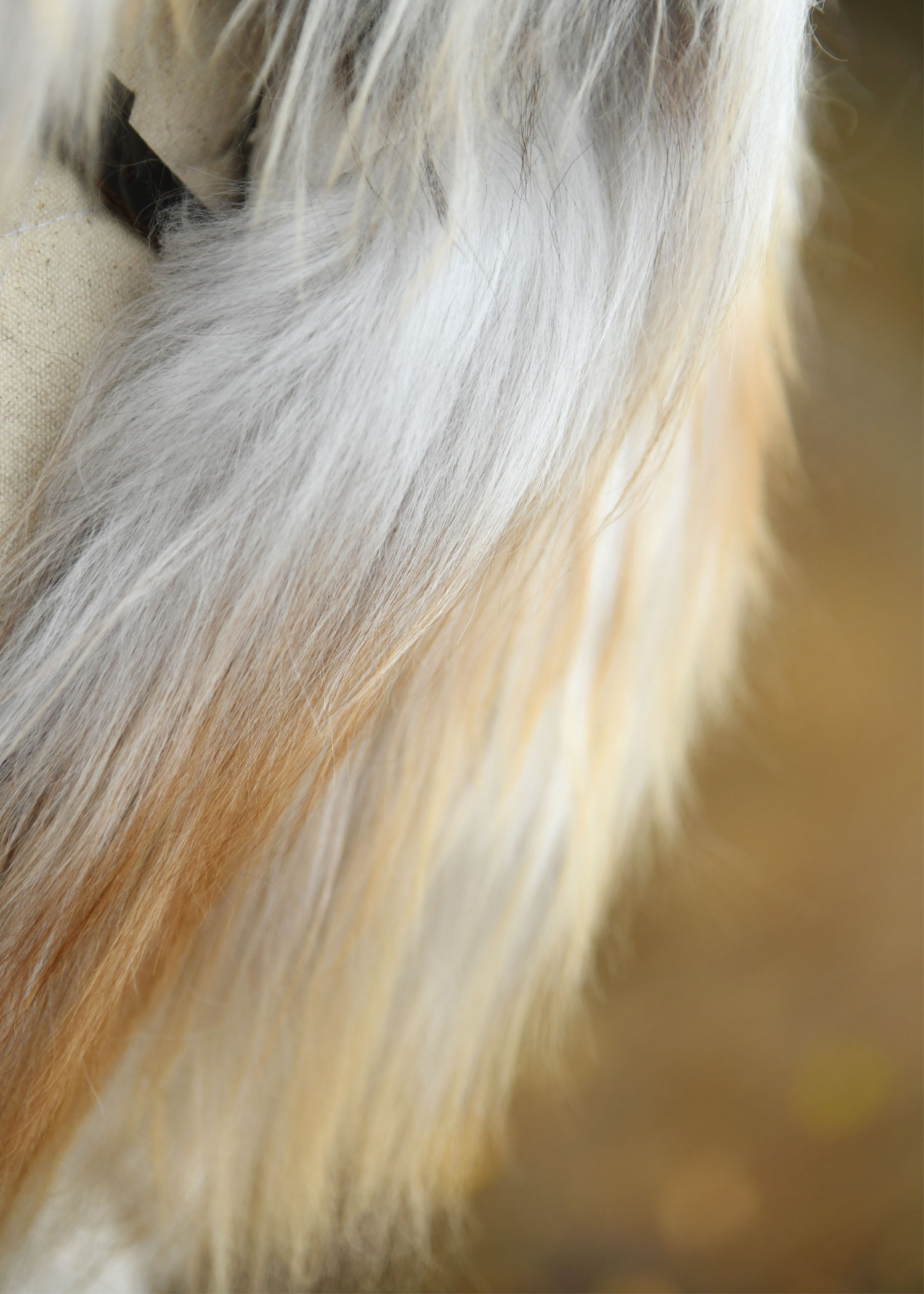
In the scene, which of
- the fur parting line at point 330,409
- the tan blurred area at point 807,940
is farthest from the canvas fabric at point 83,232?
the tan blurred area at point 807,940

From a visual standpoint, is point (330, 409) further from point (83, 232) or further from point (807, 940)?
point (807, 940)

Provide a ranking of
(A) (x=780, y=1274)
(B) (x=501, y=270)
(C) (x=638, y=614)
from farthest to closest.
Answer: (A) (x=780, y=1274), (C) (x=638, y=614), (B) (x=501, y=270)

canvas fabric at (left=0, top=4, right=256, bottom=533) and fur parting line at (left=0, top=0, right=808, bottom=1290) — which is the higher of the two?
canvas fabric at (left=0, top=4, right=256, bottom=533)

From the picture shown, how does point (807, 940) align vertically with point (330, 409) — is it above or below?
below

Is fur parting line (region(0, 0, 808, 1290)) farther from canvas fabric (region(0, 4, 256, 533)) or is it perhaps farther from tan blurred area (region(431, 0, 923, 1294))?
tan blurred area (region(431, 0, 923, 1294))

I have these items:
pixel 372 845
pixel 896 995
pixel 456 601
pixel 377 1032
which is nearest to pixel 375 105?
pixel 456 601

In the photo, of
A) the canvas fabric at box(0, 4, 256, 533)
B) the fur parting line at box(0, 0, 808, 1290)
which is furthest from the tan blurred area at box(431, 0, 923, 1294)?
the canvas fabric at box(0, 4, 256, 533)

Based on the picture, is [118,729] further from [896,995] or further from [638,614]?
[896,995]

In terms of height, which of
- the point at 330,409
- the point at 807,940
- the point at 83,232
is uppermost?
the point at 83,232

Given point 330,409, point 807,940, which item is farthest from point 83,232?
point 807,940
